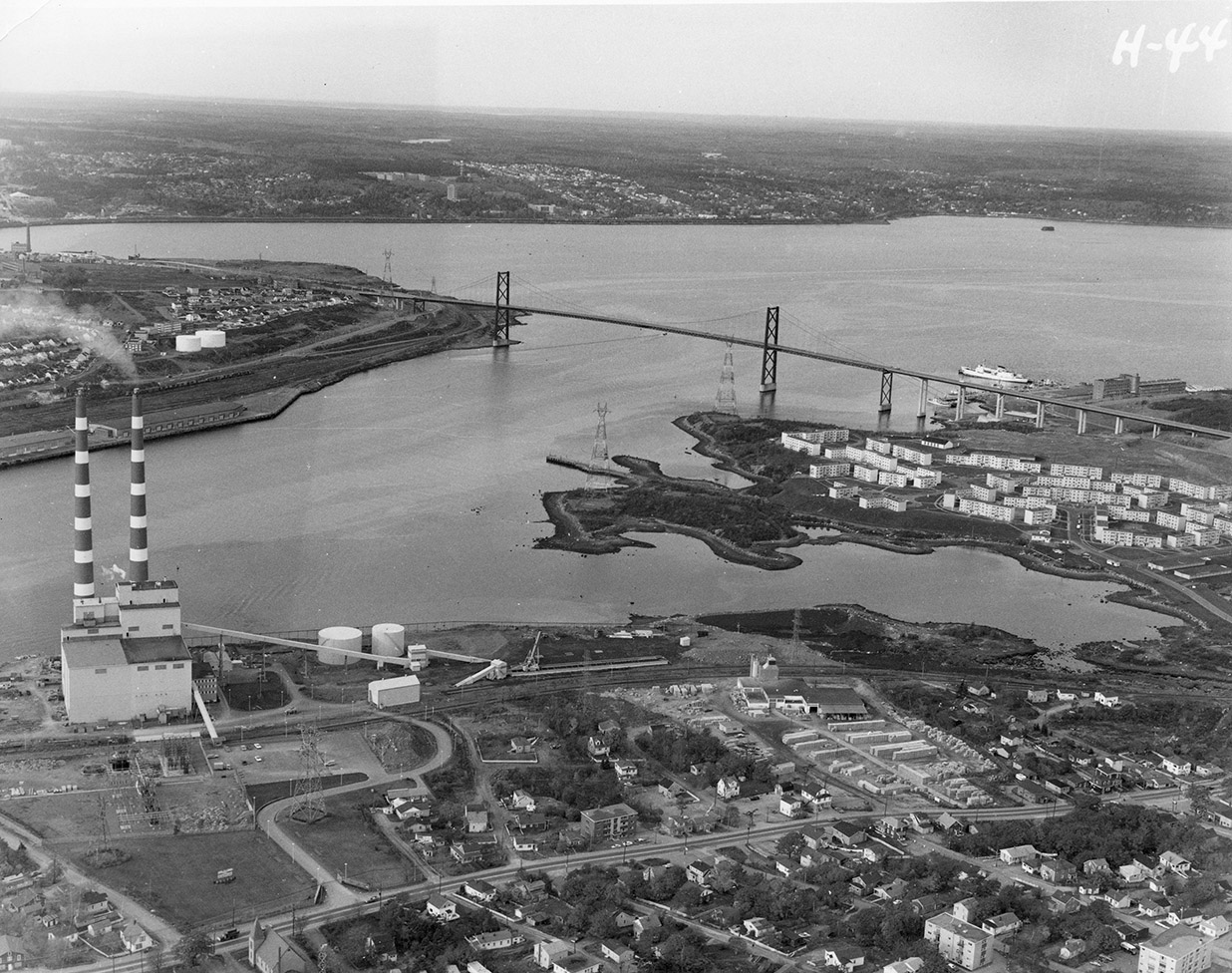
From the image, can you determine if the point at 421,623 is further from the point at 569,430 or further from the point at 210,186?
the point at 210,186

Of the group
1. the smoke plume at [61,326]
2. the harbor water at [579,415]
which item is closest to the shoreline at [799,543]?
the harbor water at [579,415]

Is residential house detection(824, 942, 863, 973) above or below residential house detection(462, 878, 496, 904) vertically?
above

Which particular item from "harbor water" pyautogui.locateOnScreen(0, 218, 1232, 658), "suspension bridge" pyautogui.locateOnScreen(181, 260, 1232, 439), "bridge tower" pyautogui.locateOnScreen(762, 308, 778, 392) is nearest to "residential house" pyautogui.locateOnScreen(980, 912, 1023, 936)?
"harbor water" pyautogui.locateOnScreen(0, 218, 1232, 658)

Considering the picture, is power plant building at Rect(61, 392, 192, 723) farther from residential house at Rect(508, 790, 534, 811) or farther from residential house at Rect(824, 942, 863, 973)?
residential house at Rect(824, 942, 863, 973)

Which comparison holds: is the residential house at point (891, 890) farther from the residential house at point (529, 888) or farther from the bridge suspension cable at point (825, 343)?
the bridge suspension cable at point (825, 343)

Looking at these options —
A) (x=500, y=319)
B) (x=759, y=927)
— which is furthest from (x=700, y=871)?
(x=500, y=319)

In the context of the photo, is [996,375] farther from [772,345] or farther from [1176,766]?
[1176,766]
